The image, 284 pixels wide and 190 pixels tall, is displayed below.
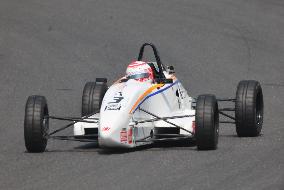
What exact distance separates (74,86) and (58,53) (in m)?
3.45

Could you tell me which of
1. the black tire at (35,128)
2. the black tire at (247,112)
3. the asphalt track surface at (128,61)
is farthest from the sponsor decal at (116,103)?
the black tire at (247,112)

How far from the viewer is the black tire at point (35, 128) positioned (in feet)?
52.0

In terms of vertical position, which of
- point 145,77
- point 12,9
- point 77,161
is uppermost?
point 12,9

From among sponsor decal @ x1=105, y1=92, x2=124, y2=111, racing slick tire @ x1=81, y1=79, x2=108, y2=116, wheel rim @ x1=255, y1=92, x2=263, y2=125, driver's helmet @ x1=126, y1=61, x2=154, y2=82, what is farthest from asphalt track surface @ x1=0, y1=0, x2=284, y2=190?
driver's helmet @ x1=126, y1=61, x2=154, y2=82

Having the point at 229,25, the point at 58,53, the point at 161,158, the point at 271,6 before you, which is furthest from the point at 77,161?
the point at 271,6

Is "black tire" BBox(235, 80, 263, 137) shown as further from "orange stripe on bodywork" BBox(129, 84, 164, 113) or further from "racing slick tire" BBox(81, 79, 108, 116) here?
"racing slick tire" BBox(81, 79, 108, 116)

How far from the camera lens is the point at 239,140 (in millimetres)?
16562

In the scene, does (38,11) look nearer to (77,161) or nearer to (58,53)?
(58,53)

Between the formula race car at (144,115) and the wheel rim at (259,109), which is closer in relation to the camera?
the formula race car at (144,115)

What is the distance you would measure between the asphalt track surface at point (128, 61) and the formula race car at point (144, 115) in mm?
229

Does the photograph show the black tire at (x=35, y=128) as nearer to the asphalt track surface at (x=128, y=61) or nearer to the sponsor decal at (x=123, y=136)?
the asphalt track surface at (x=128, y=61)

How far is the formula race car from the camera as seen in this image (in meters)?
15.5

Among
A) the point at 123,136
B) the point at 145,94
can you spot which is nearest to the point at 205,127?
the point at 123,136

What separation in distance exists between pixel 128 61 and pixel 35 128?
9929 mm
